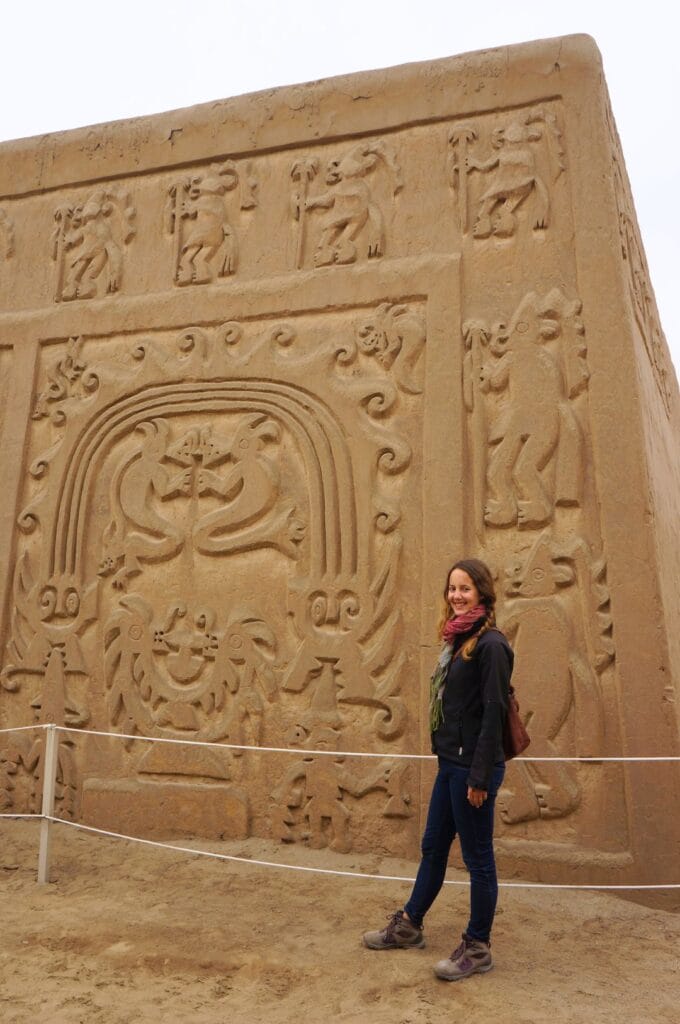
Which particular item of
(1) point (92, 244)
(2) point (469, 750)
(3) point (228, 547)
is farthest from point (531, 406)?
(1) point (92, 244)

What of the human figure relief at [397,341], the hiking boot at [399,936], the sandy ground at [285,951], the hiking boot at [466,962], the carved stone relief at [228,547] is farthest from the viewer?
the human figure relief at [397,341]

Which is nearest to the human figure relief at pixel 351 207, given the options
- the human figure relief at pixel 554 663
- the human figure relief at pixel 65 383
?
the human figure relief at pixel 65 383

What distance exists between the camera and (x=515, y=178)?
16.6 feet

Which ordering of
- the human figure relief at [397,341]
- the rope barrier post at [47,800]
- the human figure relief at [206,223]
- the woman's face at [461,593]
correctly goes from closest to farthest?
the woman's face at [461,593], the rope barrier post at [47,800], the human figure relief at [397,341], the human figure relief at [206,223]

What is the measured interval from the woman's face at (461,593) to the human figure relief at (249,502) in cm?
198

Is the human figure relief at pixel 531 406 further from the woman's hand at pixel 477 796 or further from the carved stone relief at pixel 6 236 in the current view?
the carved stone relief at pixel 6 236

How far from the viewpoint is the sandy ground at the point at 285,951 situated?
276cm

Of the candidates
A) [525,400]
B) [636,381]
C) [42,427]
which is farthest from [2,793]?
[636,381]

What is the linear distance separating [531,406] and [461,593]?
77.5 inches

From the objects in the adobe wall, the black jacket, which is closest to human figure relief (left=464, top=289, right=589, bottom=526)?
the adobe wall

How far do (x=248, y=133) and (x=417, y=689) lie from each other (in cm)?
385

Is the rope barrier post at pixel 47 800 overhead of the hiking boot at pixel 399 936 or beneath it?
overhead

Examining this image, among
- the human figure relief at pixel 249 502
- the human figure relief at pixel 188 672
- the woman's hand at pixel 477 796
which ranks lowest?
the woman's hand at pixel 477 796

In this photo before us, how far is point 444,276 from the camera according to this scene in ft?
16.5
